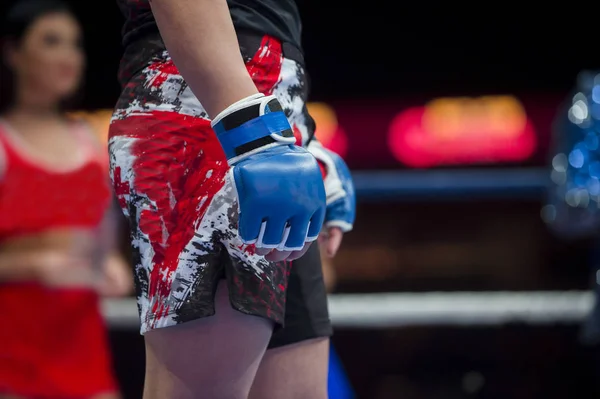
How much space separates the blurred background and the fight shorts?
2.18 m

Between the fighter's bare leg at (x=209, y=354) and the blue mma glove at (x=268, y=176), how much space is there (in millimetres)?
114

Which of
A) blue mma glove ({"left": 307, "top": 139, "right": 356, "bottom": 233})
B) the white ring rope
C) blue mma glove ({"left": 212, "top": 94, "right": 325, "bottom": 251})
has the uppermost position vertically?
blue mma glove ({"left": 212, "top": 94, "right": 325, "bottom": 251})

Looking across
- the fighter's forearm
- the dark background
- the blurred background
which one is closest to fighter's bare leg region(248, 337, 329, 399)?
the fighter's forearm

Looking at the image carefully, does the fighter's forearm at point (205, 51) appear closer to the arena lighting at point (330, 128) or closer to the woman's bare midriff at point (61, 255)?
the woman's bare midriff at point (61, 255)

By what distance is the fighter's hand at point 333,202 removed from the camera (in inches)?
43.8

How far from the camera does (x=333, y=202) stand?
111 centimetres

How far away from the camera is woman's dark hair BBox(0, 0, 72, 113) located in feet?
7.25

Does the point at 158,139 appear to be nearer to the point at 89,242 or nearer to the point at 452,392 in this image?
the point at 89,242

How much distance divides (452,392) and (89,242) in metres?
1.51

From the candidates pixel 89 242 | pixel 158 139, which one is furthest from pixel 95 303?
pixel 158 139

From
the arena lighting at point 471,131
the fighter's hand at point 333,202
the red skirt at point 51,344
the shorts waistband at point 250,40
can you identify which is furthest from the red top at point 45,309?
the arena lighting at point 471,131

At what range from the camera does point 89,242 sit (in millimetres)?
2170

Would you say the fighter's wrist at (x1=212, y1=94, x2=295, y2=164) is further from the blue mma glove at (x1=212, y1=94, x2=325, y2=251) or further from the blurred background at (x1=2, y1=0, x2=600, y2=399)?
the blurred background at (x1=2, y1=0, x2=600, y2=399)

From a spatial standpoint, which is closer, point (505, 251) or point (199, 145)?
point (199, 145)
